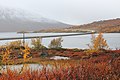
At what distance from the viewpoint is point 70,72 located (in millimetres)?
7598

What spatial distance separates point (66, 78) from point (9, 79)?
1293mm

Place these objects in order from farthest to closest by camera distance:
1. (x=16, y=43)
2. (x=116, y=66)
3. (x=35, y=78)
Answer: (x=16, y=43), (x=116, y=66), (x=35, y=78)

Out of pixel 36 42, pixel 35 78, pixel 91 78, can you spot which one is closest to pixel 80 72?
pixel 91 78

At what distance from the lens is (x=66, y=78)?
7.22 metres

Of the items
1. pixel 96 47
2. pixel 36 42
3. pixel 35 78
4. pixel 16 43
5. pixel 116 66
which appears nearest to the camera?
pixel 35 78

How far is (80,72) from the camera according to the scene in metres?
7.89

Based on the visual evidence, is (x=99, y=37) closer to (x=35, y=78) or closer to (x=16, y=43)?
(x=16, y=43)

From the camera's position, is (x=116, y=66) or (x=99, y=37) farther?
(x=99, y=37)

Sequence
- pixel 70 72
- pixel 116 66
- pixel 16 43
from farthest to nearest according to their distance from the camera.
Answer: pixel 16 43
pixel 116 66
pixel 70 72

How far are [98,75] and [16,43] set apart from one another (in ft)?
184

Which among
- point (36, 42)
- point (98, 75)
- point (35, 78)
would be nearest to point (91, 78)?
point (98, 75)

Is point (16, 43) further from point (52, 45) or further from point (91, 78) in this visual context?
point (91, 78)

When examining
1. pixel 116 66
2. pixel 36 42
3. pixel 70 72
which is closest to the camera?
pixel 70 72

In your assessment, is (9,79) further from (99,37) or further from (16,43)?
(16,43)
